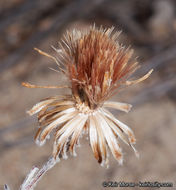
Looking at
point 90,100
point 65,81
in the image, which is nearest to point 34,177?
point 90,100

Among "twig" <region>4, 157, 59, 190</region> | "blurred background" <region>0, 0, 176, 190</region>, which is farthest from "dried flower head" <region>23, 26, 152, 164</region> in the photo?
"blurred background" <region>0, 0, 176, 190</region>

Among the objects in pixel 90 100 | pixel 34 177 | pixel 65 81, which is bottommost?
pixel 34 177

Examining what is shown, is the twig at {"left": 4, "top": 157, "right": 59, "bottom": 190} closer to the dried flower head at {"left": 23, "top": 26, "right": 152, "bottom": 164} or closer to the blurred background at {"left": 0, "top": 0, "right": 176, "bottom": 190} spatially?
the dried flower head at {"left": 23, "top": 26, "right": 152, "bottom": 164}

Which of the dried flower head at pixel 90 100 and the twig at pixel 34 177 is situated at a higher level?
the dried flower head at pixel 90 100

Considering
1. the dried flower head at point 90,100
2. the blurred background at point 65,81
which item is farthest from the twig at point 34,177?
the blurred background at point 65,81

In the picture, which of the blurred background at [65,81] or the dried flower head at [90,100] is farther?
the blurred background at [65,81]

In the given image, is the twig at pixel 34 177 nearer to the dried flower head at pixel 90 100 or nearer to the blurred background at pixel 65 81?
the dried flower head at pixel 90 100

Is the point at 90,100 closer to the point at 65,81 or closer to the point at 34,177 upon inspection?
the point at 34,177
